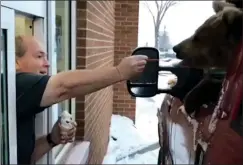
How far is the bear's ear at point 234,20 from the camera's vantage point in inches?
44.0

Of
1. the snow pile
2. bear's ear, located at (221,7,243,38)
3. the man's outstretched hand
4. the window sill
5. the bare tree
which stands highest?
the bare tree

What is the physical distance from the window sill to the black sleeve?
1246 mm

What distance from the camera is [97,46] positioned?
463 centimetres

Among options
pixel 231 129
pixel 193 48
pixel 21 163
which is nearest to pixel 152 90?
pixel 193 48

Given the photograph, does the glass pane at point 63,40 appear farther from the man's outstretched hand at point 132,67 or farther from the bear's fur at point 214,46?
the bear's fur at point 214,46

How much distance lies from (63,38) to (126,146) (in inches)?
116

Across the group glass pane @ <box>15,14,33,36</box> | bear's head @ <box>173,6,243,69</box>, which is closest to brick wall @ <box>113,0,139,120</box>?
glass pane @ <box>15,14,33,36</box>

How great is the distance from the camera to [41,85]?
1855 millimetres

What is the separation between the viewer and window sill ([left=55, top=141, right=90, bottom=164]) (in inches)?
129

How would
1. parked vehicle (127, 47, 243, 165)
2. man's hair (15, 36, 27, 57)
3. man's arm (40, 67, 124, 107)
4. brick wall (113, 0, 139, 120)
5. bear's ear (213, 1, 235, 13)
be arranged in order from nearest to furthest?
parked vehicle (127, 47, 243, 165) < bear's ear (213, 1, 235, 13) < man's arm (40, 67, 124, 107) < man's hair (15, 36, 27, 57) < brick wall (113, 0, 139, 120)

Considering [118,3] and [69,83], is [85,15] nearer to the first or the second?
[69,83]

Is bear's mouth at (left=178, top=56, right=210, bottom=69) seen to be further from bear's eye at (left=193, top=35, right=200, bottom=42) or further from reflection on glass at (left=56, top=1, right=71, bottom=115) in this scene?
reflection on glass at (left=56, top=1, right=71, bottom=115)

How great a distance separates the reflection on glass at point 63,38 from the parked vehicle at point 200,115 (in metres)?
1.58

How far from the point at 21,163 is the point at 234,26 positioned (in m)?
1.45
